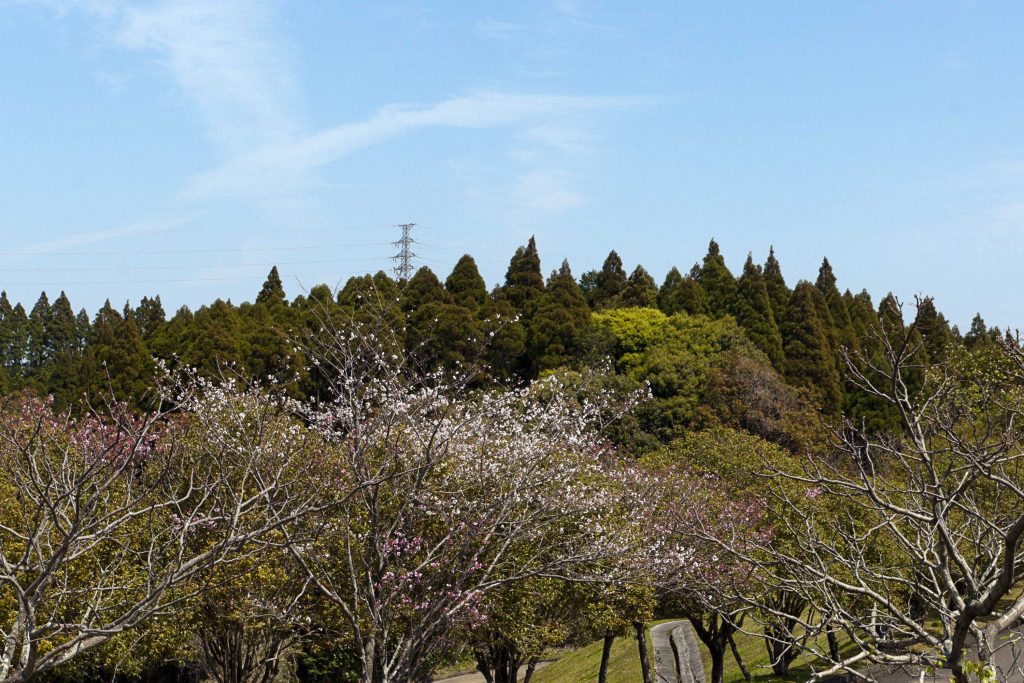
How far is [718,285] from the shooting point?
2534 inches

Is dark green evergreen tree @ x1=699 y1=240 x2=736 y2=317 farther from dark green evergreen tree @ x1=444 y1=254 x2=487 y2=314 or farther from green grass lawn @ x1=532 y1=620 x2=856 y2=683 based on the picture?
green grass lawn @ x1=532 y1=620 x2=856 y2=683

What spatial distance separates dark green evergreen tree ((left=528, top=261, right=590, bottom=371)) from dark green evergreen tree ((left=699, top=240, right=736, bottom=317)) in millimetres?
10421

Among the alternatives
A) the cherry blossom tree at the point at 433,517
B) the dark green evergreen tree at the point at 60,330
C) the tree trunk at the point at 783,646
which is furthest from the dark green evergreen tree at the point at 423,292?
the cherry blossom tree at the point at 433,517

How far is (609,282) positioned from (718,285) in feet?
35.2

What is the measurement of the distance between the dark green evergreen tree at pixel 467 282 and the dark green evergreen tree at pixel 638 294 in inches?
358

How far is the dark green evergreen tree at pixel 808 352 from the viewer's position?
5550 centimetres

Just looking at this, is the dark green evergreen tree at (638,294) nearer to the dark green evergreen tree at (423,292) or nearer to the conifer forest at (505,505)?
the conifer forest at (505,505)

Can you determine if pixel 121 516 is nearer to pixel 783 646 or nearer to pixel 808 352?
pixel 783 646

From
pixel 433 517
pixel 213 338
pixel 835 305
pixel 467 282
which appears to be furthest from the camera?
pixel 835 305

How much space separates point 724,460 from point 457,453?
13982 millimetres

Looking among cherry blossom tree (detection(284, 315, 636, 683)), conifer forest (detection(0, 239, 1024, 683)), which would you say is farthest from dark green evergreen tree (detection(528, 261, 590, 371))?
cherry blossom tree (detection(284, 315, 636, 683))

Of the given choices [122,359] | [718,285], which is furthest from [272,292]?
[718,285]

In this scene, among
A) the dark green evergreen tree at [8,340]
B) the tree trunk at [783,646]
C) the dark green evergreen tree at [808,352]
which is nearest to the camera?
the tree trunk at [783,646]

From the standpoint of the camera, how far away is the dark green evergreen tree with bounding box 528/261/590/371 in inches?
2138
